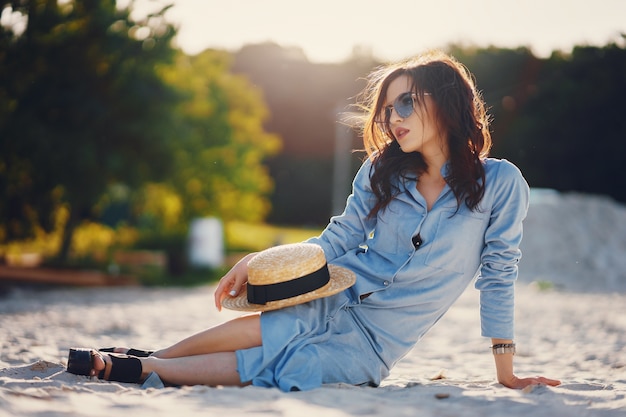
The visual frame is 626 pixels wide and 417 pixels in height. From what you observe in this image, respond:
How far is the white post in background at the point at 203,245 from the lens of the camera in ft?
47.0

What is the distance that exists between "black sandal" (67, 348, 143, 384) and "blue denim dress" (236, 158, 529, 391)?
20.3 inches

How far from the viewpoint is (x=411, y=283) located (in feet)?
10.5

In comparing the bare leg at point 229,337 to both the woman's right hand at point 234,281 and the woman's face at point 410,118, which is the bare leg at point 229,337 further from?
the woman's face at point 410,118

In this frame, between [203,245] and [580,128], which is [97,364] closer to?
[203,245]

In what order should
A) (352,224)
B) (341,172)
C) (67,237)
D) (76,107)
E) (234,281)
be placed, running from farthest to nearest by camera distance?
1. (341,172)
2. (67,237)
3. (76,107)
4. (352,224)
5. (234,281)

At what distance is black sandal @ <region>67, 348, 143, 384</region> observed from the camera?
2.99 metres

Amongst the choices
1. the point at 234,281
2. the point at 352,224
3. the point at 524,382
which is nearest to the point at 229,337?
the point at 234,281

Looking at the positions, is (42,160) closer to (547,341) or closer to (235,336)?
(547,341)

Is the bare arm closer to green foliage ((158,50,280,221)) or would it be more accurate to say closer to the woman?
the woman

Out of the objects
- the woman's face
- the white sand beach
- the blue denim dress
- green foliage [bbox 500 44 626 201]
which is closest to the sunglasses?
the woman's face

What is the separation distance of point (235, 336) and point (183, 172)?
14.1 metres

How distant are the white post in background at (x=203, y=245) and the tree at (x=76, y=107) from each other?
2190mm

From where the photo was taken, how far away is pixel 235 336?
9.98ft

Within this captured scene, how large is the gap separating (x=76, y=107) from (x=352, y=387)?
9.07 meters
